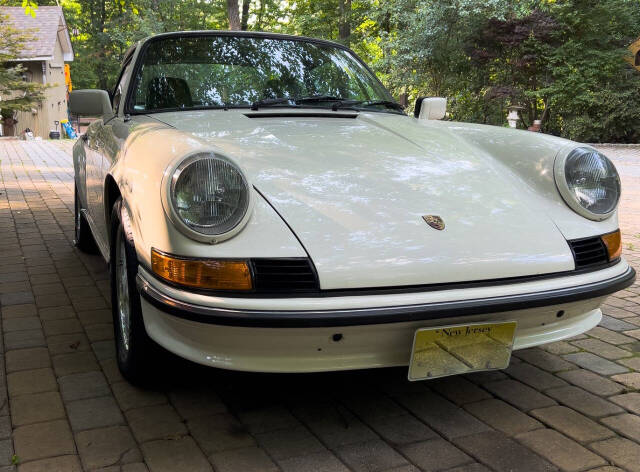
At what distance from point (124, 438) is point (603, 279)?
1.80 meters

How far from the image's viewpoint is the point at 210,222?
6.07 feet

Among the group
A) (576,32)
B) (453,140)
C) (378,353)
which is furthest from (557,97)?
(378,353)

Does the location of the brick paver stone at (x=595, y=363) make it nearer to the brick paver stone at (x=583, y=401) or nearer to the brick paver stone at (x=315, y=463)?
the brick paver stone at (x=583, y=401)

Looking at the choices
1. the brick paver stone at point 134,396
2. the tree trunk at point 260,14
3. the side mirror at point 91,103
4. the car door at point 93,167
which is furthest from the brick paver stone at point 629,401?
the tree trunk at point 260,14

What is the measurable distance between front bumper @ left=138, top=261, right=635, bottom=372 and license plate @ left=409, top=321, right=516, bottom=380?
1.2 inches

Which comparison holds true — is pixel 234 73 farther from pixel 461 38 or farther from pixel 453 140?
pixel 461 38

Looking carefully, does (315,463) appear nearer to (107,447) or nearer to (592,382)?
(107,447)

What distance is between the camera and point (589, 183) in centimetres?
240

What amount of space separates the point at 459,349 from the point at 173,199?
3.44ft

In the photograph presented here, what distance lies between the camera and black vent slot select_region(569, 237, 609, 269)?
217 centimetres

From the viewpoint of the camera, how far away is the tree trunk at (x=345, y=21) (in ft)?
77.7

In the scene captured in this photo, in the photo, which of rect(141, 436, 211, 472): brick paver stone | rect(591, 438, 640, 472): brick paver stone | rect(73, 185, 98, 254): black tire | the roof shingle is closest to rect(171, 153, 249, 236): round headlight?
rect(141, 436, 211, 472): brick paver stone

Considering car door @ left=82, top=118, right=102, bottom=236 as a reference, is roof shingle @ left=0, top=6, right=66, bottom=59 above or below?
above

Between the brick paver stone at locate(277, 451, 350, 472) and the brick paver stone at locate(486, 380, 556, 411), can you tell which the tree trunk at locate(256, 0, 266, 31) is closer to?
the brick paver stone at locate(486, 380, 556, 411)
